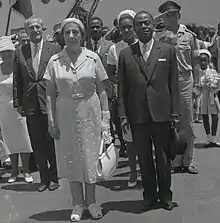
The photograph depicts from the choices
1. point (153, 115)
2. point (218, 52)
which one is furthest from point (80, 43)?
point (218, 52)

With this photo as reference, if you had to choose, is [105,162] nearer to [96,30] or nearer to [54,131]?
[54,131]

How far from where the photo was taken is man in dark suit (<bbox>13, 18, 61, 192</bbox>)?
732 cm

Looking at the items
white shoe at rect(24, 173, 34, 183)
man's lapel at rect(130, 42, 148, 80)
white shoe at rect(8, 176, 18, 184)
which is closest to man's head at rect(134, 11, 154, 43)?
man's lapel at rect(130, 42, 148, 80)

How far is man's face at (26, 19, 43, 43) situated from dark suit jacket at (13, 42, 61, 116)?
0.44 feet

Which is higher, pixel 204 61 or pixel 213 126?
pixel 204 61

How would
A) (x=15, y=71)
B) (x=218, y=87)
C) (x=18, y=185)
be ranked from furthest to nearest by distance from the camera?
(x=218, y=87) < (x=18, y=185) < (x=15, y=71)

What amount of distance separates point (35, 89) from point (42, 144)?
740 millimetres

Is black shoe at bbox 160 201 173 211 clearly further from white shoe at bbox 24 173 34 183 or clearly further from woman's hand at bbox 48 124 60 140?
white shoe at bbox 24 173 34 183

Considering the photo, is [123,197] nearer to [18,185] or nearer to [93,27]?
[18,185]

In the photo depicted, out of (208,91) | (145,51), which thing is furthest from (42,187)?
(208,91)

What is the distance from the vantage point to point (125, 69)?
6.08 m

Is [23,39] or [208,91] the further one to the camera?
[208,91]

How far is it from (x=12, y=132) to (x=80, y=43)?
2.55m

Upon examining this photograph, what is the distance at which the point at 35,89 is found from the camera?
7.32 metres
